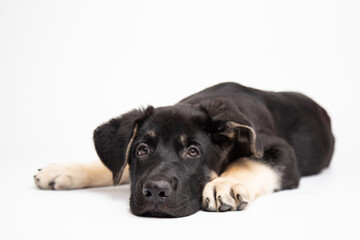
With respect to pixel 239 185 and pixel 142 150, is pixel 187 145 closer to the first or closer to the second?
pixel 142 150

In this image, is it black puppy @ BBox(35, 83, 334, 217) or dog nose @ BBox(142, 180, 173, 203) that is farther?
black puppy @ BBox(35, 83, 334, 217)

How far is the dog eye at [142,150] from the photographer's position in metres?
5.05

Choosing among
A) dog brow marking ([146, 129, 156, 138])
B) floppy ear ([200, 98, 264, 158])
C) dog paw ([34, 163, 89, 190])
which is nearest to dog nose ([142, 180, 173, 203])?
dog brow marking ([146, 129, 156, 138])

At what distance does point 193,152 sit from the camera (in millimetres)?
4988

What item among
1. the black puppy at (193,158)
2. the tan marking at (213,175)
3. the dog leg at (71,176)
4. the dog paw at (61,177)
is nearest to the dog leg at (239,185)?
the black puppy at (193,158)

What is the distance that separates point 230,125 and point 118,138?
1.14m

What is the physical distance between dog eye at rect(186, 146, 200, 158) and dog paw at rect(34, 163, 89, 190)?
5.44ft

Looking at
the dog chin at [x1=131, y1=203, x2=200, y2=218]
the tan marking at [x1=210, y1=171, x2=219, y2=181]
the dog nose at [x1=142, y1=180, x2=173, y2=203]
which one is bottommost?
the dog chin at [x1=131, y1=203, x2=200, y2=218]

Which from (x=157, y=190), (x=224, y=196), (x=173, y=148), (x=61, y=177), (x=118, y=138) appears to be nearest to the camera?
(x=157, y=190)

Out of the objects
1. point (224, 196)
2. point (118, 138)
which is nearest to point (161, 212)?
point (224, 196)

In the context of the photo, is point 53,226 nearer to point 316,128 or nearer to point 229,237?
point 229,237

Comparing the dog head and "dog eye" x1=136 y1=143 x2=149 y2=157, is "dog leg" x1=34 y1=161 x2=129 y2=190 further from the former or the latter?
"dog eye" x1=136 y1=143 x2=149 y2=157

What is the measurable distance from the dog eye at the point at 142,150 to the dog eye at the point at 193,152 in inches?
16.0

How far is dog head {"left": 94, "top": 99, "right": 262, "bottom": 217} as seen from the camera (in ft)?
14.8
